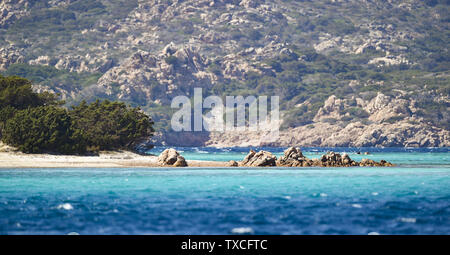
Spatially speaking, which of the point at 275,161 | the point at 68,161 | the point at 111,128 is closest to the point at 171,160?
the point at 68,161

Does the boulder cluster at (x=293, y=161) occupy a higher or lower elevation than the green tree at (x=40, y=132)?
lower

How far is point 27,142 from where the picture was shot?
273ft

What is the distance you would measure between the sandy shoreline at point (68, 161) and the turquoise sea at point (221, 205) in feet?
54.3

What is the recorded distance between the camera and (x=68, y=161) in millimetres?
80188

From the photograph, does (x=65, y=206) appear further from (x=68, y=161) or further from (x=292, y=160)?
(x=292, y=160)

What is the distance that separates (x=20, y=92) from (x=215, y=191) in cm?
6243

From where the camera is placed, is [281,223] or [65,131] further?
[65,131]

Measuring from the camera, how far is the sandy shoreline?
75300 millimetres

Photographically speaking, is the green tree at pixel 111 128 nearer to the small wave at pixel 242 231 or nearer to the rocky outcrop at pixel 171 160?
the rocky outcrop at pixel 171 160

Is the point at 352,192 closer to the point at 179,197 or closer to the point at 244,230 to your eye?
the point at 179,197

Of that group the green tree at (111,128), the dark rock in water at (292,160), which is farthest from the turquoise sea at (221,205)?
the green tree at (111,128)

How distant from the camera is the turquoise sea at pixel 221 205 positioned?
3108cm

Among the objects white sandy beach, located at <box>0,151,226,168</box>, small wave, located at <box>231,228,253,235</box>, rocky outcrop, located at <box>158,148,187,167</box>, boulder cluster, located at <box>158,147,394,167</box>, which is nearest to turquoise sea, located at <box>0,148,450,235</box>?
small wave, located at <box>231,228,253,235</box>
